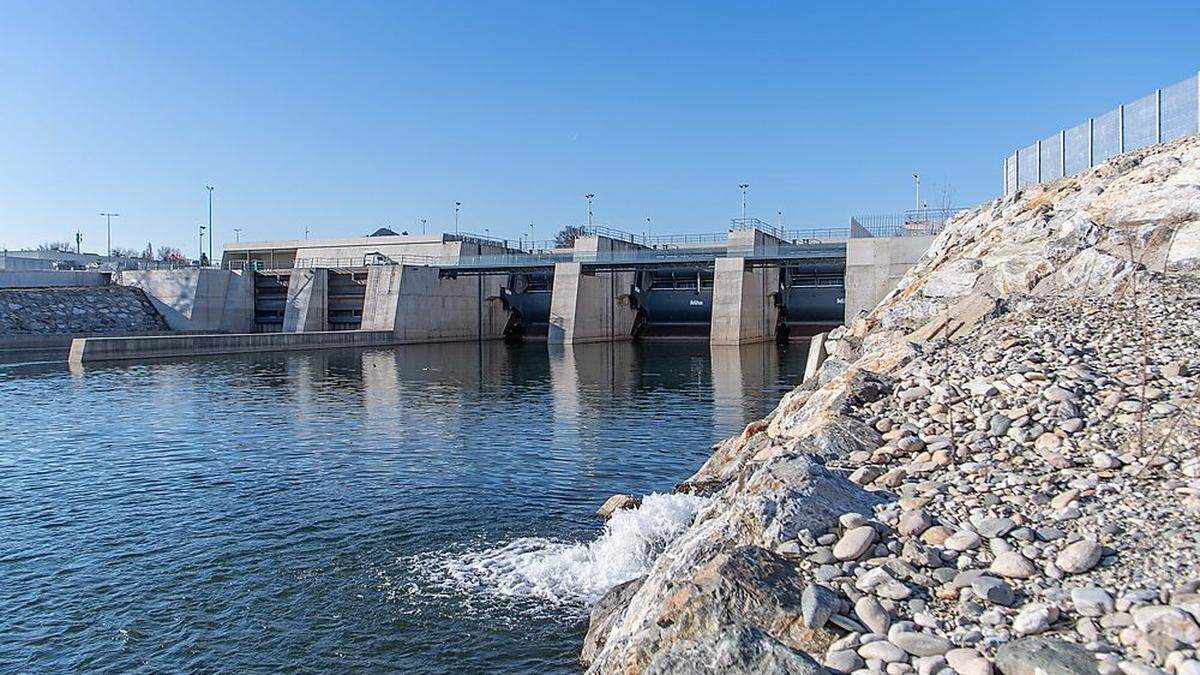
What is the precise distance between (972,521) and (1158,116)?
17.6 meters

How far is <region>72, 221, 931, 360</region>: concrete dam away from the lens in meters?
54.7

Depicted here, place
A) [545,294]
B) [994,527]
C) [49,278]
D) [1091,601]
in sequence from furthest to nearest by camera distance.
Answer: [545,294] → [49,278] → [994,527] → [1091,601]

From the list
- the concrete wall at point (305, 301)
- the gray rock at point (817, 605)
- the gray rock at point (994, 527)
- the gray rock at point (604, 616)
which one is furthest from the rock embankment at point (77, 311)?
the gray rock at point (994, 527)

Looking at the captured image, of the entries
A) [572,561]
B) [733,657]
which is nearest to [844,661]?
[733,657]

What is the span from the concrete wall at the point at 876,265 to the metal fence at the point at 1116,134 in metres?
19.8

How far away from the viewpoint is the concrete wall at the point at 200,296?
60500mm

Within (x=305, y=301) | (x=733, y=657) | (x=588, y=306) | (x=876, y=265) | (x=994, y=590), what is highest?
(x=876, y=265)

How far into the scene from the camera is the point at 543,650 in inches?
331

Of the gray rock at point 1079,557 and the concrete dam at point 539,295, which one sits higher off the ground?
the concrete dam at point 539,295

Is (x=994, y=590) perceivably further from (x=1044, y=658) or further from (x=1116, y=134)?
(x=1116, y=134)

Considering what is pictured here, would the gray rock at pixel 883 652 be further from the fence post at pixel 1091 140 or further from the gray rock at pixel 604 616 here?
the fence post at pixel 1091 140

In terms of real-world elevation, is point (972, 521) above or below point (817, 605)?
above

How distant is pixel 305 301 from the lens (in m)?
59.9

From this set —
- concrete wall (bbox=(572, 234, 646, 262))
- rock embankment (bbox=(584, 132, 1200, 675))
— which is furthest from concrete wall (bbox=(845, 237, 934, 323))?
rock embankment (bbox=(584, 132, 1200, 675))
